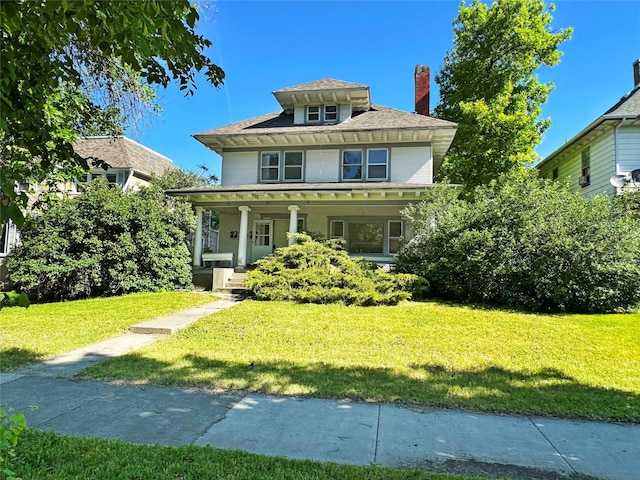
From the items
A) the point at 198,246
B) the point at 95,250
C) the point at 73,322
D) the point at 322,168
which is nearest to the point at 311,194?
the point at 322,168

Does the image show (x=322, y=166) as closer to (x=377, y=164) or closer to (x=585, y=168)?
(x=377, y=164)

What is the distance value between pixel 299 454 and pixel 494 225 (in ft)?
32.8

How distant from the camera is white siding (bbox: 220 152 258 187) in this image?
59.4ft

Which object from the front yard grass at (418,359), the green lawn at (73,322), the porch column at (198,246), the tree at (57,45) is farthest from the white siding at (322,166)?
the tree at (57,45)

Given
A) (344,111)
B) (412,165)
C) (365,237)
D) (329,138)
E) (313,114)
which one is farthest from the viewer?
(313,114)

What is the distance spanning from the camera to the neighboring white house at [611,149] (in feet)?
49.1

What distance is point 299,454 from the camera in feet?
11.0

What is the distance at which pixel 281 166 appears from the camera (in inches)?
705

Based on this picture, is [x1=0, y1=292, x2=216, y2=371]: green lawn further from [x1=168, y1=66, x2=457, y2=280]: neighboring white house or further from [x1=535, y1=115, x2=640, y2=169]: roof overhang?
[x1=535, y1=115, x2=640, y2=169]: roof overhang

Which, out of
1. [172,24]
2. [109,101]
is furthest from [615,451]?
[109,101]

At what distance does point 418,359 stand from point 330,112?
1433 centimetres

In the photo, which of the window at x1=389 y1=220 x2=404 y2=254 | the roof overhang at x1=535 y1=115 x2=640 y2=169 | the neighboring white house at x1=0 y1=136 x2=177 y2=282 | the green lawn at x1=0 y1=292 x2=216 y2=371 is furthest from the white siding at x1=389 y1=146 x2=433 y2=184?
the neighboring white house at x1=0 y1=136 x2=177 y2=282

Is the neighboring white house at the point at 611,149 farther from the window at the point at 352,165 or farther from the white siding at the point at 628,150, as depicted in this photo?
the window at the point at 352,165

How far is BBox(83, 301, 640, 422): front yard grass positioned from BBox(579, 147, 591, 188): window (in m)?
9.96
